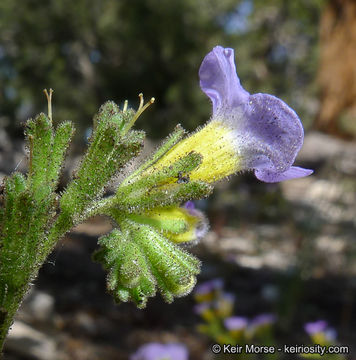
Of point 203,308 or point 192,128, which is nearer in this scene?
point 203,308

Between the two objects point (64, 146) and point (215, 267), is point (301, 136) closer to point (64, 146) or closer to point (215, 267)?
point (64, 146)

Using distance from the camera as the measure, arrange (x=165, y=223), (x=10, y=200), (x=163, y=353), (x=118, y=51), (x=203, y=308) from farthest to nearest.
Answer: (x=118, y=51), (x=203, y=308), (x=163, y=353), (x=165, y=223), (x=10, y=200)

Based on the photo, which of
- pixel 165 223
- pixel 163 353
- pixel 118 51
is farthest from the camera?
pixel 118 51

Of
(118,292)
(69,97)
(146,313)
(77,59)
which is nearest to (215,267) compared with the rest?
(146,313)

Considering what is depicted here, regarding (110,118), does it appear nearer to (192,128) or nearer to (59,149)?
(59,149)

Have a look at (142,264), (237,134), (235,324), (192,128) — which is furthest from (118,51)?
(142,264)

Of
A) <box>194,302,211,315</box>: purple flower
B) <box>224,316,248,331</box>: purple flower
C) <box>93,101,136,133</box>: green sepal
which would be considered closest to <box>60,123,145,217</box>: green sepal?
<box>93,101,136,133</box>: green sepal

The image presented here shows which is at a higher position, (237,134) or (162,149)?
(237,134)
